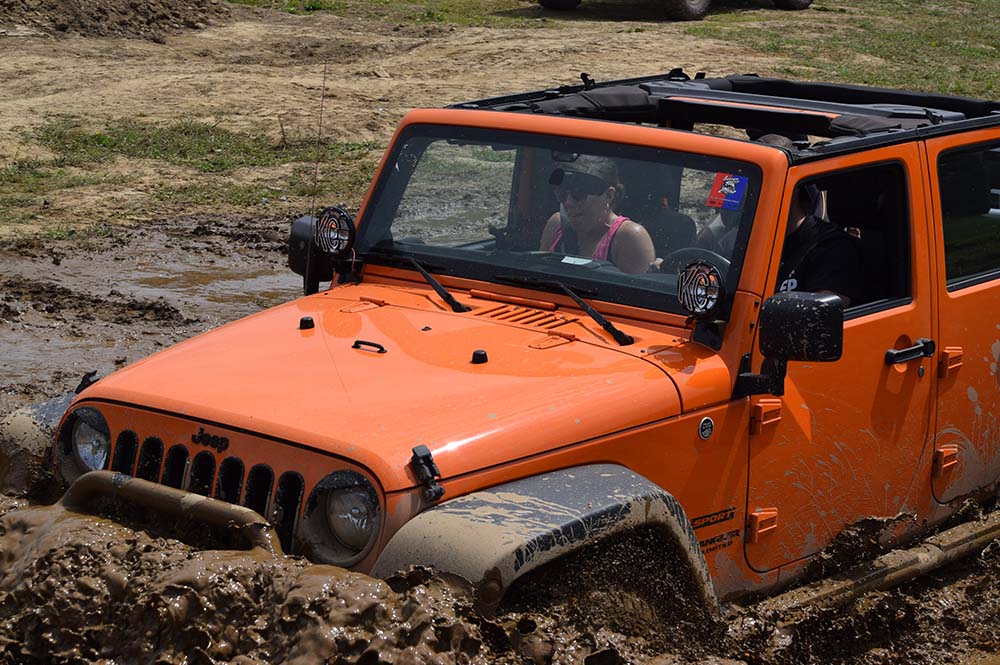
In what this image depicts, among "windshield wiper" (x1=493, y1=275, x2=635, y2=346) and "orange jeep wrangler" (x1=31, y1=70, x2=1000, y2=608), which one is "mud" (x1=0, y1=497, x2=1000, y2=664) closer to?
"orange jeep wrangler" (x1=31, y1=70, x2=1000, y2=608)

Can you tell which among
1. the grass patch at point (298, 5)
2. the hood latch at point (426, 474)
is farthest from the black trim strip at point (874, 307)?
the grass patch at point (298, 5)

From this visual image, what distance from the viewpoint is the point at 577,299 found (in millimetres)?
4602

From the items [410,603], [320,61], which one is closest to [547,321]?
[410,603]

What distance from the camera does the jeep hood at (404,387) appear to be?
3.76 meters

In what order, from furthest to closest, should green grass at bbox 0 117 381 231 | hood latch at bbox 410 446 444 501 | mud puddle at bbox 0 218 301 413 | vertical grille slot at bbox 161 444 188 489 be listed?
1. green grass at bbox 0 117 381 231
2. mud puddle at bbox 0 218 301 413
3. vertical grille slot at bbox 161 444 188 489
4. hood latch at bbox 410 446 444 501

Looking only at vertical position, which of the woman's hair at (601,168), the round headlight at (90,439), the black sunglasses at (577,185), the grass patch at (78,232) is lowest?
the grass patch at (78,232)

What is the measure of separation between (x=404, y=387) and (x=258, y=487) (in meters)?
0.50

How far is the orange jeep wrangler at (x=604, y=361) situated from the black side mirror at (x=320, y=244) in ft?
0.04

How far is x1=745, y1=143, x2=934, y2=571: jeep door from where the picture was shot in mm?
4461

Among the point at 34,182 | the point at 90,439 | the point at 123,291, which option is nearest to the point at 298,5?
the point at 34,182

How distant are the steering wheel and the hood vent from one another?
0.34 metres

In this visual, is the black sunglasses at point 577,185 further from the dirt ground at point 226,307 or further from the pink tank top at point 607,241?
the dirt ground at point 226,307

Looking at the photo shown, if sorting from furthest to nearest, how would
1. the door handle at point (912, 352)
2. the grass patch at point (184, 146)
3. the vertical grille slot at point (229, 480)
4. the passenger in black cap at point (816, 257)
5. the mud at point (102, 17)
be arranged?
Answer: the mud at point (102, 17) < the grass patch at point (184, 146) < the door handle at point (912, 352) < the passenger in black cap at point (816, 257) < the vertical grille slot at point (229, 480)

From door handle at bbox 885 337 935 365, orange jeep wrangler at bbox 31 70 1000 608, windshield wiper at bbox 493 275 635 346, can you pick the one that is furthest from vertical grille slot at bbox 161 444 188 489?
door handle at bbox 885 337 935 365
